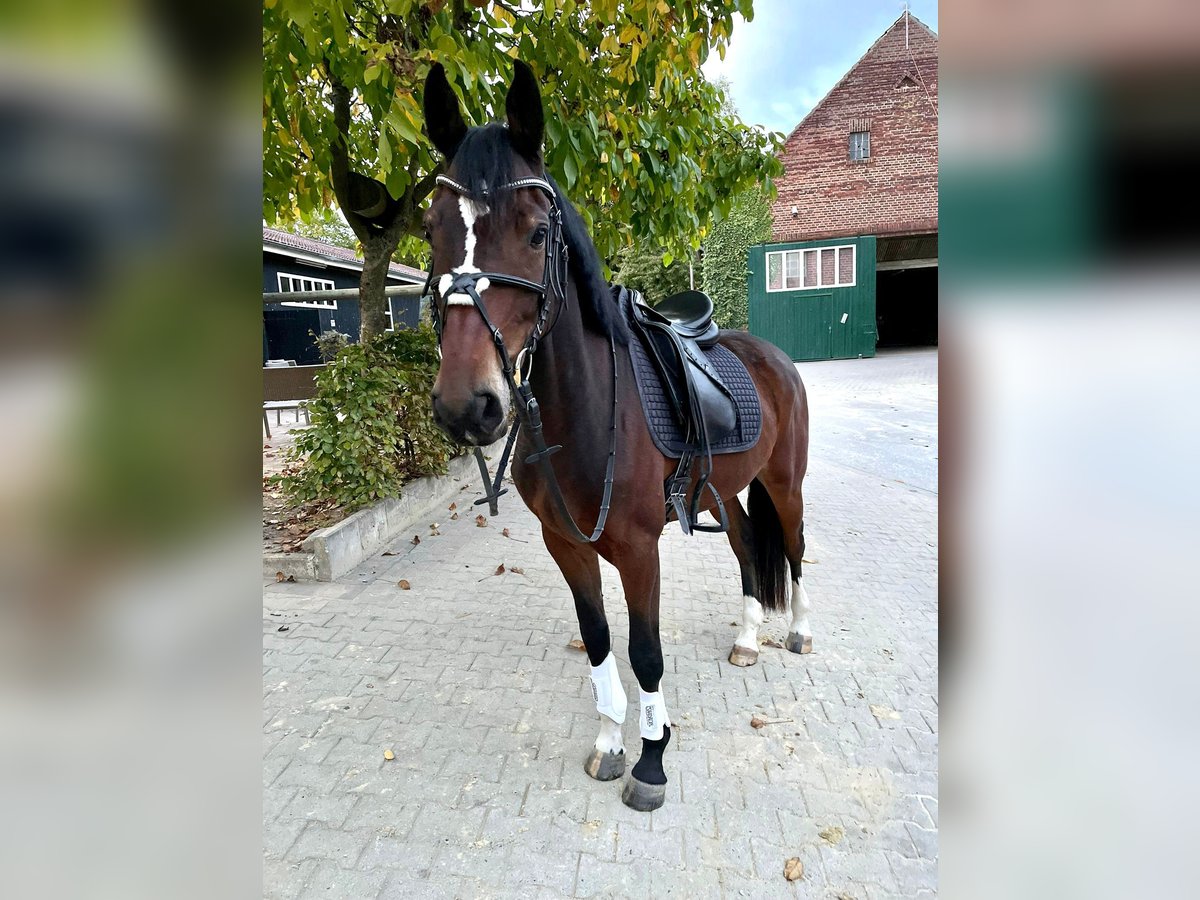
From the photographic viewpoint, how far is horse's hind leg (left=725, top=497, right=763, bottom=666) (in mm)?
3443

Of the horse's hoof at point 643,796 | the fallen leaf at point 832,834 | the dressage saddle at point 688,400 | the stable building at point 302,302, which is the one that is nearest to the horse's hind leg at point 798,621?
the dressage saddle at point 688,400

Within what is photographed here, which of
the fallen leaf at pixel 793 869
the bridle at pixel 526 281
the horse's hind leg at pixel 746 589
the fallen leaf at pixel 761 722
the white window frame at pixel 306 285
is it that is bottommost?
the fallen leaf at pixel 793 869

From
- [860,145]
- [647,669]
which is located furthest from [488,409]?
[860,145]

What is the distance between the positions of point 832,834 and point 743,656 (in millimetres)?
1235

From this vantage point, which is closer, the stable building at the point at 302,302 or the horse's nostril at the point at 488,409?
the horse's nostril at the point at 488,409

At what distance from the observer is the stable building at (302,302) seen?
49.1 ft

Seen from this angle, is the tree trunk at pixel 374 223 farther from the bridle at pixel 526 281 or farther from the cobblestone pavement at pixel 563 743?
the bridle at pixel 526 281

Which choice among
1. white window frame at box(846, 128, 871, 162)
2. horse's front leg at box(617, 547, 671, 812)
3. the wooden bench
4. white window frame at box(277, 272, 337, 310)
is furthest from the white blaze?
white window frame at box(846, 128, 871, 162)

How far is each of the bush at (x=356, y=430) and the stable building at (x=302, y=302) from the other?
7.93 meters

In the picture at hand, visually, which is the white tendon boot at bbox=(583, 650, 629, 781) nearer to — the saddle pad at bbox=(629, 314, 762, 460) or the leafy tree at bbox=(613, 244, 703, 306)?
the saddle pad at bbox=(629, 314, 762, 460)

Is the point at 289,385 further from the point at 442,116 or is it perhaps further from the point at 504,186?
the point at 504,186
